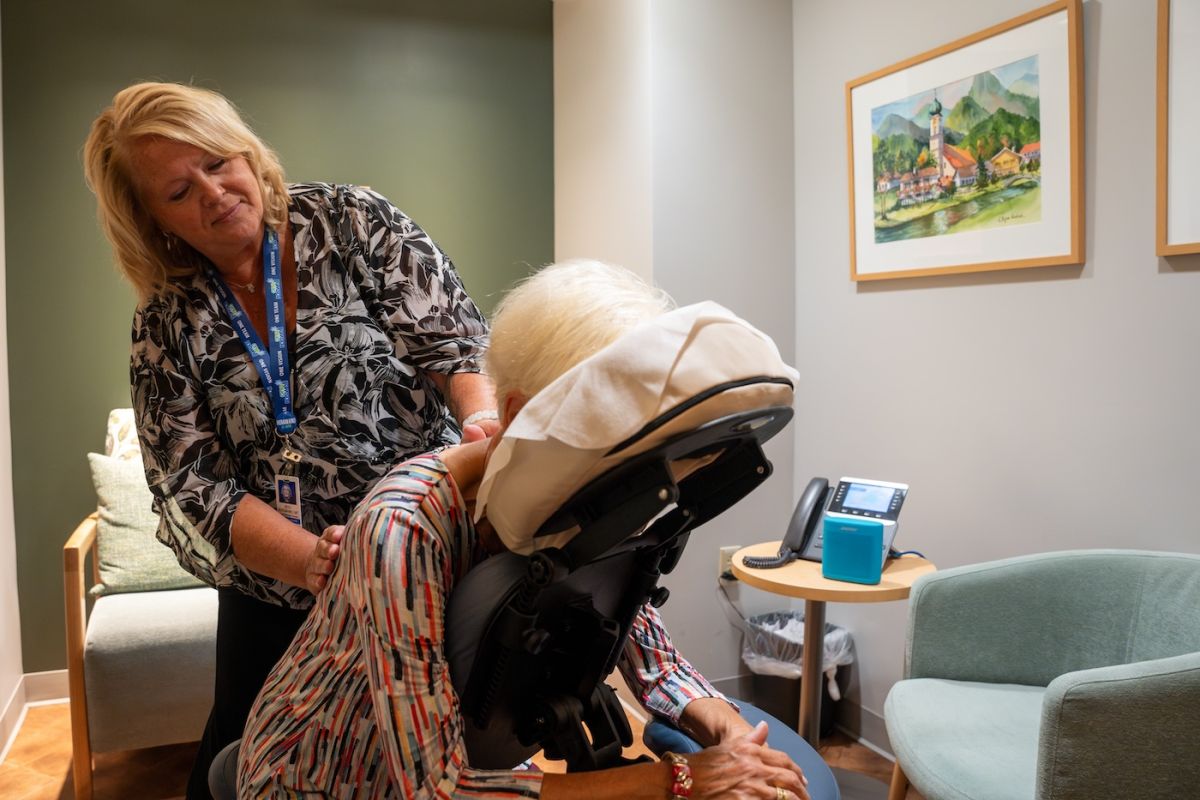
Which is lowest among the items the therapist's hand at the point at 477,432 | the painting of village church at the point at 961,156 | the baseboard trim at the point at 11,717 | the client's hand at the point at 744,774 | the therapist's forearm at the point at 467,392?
the baseboard trim at the point at 11,717

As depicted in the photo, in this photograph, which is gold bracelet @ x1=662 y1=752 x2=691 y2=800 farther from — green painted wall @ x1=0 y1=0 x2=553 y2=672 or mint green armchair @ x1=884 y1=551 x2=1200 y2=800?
green painted wall @ x1=0 y1=0 x2=553 y2=672

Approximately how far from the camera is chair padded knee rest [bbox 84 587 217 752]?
2541 mm

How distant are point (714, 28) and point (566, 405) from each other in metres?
2.69

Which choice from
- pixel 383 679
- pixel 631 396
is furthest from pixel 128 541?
pixel 631 396

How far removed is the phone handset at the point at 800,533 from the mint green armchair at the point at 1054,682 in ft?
1.45

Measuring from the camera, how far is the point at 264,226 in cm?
142

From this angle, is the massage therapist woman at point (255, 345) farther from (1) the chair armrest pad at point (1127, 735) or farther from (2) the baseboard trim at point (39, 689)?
(2) the baseboard trim at point (39, 689)

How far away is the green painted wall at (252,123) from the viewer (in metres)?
3.15

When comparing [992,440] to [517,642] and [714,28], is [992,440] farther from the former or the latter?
[517,642]

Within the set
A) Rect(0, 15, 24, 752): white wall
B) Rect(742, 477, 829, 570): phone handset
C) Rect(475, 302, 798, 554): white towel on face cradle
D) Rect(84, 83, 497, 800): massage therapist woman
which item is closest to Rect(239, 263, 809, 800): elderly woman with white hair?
Rect(475, 302, 798, 554): white towel on face cradle

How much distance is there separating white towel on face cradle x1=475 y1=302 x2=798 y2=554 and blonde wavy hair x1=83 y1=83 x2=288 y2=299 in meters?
0.82

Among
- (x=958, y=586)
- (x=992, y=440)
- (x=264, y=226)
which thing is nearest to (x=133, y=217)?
(x=264, y=226)

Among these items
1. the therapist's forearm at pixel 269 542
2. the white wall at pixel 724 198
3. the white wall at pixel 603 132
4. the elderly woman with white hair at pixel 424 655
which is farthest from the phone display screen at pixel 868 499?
the therapist's forearm at pixel 269 542

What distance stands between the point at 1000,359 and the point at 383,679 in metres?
2.14
